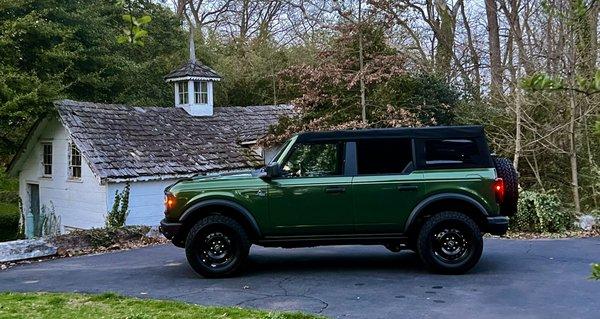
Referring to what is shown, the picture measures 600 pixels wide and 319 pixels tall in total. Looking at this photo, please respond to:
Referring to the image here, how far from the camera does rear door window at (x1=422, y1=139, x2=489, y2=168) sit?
8039 mm

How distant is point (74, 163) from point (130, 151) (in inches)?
83.1

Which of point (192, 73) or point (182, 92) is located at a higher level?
point (192, 73)

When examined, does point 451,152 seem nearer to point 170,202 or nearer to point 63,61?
point 170,202

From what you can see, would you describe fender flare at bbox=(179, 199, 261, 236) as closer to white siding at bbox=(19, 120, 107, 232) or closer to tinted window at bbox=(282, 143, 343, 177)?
tinted window at bbox=(282, 143, 343, 177)

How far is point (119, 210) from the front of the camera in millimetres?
16172

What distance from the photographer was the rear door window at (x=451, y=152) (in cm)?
804

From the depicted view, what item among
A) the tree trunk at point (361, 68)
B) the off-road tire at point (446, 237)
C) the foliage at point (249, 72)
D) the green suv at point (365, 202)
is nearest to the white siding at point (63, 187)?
the tree trunk at point (361, 68)

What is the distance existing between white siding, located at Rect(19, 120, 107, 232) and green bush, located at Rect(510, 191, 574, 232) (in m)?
10.8

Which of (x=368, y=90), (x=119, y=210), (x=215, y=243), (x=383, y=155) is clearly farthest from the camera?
(x=119, y=210)

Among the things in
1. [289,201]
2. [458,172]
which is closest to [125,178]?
[289,201]

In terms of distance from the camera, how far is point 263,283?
7.70 meters

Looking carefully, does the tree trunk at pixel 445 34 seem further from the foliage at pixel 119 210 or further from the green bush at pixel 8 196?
the green bush at pixel 8 196

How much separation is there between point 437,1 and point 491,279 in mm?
19634

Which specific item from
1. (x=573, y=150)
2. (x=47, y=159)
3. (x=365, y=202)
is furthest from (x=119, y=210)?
(x=573, y=150)
